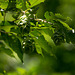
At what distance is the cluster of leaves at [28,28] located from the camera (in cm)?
A: 105

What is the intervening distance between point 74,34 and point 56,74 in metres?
3.24

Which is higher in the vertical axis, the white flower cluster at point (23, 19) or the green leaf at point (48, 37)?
the white flower cluster at point (23, 19)

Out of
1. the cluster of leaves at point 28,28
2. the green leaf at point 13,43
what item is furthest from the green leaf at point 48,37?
the green leaf at point 13,43

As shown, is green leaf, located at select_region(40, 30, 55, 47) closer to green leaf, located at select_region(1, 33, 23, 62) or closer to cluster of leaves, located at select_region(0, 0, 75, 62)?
cluster of leaves, located at select_region(0, 0, 75, 62)

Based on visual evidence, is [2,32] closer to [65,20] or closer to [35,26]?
[35,26]

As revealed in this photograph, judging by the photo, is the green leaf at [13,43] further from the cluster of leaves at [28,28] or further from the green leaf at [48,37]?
the green leaf at [48,37]

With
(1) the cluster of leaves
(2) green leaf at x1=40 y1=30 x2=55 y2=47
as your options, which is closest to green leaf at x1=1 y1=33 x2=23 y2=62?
(1) the cluster of leaves

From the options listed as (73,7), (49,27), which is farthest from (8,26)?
(73,7)

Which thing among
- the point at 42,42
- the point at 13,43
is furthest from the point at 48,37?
the point at 13,43

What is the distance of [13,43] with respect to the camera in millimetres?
1044

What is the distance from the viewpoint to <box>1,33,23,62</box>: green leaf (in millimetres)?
1029

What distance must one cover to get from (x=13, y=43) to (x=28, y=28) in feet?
0.26

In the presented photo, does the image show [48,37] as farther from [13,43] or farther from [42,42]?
[13,43]

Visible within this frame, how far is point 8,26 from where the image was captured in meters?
1.05
